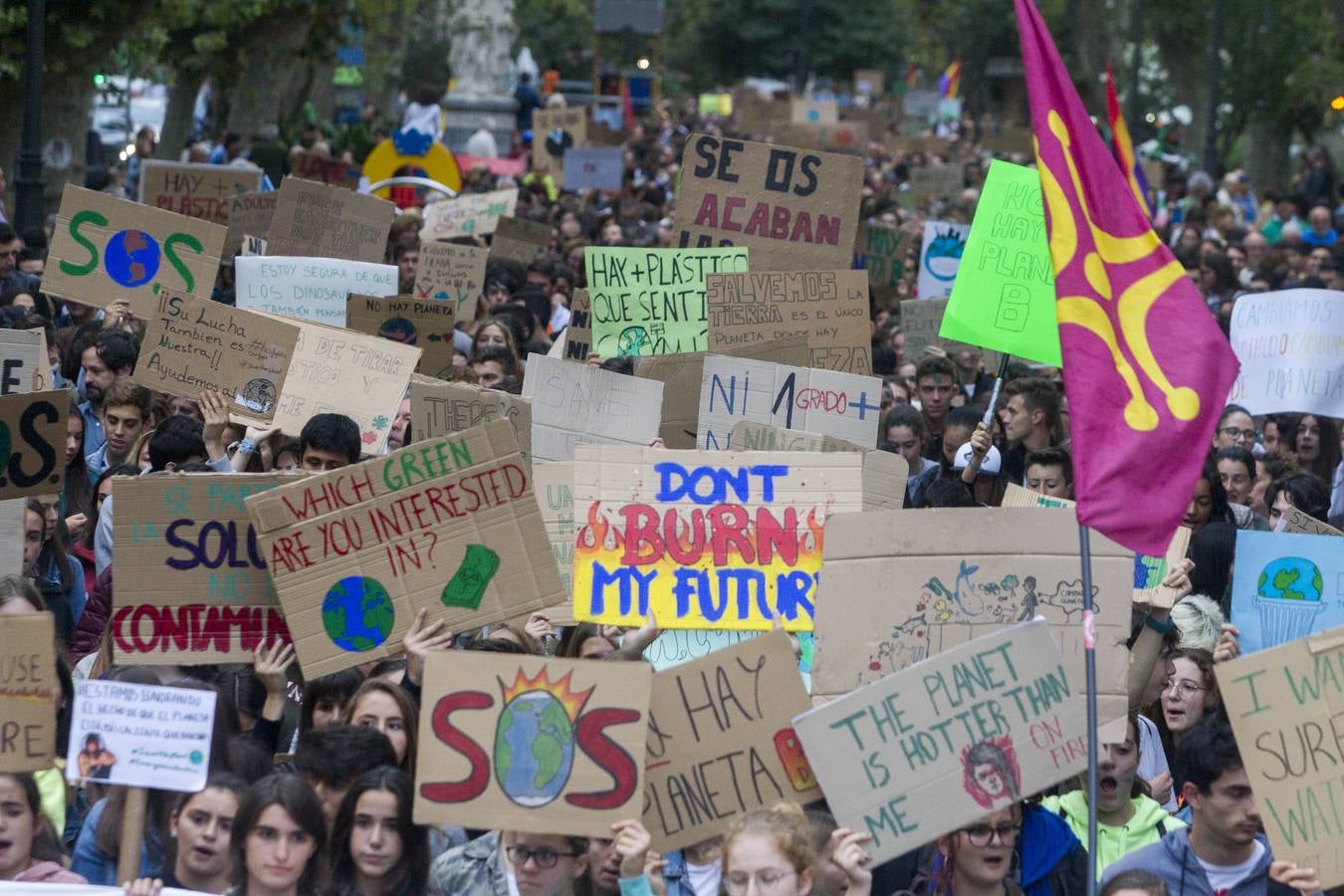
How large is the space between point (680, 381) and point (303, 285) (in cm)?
269

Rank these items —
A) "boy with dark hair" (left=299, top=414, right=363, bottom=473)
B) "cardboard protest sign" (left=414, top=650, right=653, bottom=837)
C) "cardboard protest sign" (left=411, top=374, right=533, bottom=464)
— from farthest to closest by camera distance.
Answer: "cardboard protest sign" (left=411, top=374, right=533, bottom=464)
"boy with dark hair" (left=299, top=414, right=363, bottom=473)
"cardboard protest sign" (left=414, top=650, right=653, bottom=837)

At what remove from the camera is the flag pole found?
518 centimetres

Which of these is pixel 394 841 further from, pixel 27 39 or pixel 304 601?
pixel 27 39

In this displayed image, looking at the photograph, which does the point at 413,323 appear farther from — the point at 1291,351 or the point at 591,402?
the point at 1291,351

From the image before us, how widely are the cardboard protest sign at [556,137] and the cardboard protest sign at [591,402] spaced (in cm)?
1931

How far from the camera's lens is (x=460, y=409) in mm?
8609

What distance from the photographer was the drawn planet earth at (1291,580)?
714 cm

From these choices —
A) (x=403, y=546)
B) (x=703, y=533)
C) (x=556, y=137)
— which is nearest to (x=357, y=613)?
(x=403, y=546)

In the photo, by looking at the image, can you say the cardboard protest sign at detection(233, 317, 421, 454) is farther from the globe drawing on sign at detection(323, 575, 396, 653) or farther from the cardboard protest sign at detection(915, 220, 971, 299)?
the cardboard protest sign at detection(915, 220, 971, 299)

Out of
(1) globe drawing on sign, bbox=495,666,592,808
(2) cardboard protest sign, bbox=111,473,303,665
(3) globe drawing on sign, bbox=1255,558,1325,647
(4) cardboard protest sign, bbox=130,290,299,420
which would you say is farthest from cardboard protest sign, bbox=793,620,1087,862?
(4) cardboard protest sign, bbox=130,290,299,420

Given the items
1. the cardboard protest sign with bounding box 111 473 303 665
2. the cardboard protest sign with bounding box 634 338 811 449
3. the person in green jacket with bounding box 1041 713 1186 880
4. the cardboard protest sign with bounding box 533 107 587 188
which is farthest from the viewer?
the cardboard protest sign with bounding box 533 107 587 188

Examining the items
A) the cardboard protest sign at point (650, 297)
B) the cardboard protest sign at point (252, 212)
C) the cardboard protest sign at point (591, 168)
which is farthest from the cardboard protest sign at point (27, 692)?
the cardboard protest sign at point (591, 168)

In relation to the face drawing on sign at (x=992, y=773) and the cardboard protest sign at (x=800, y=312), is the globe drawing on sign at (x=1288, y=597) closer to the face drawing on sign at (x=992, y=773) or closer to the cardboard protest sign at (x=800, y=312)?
the face drawing on sign at (x=992, y=773)

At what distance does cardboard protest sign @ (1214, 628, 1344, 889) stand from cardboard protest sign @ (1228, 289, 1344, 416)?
17.0 ft
